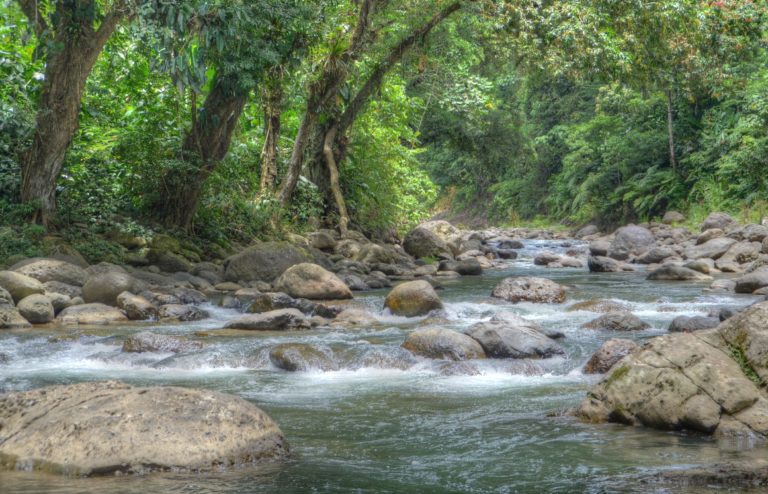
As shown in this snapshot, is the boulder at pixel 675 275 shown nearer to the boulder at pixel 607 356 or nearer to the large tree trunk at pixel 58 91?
the boulder at pixel 607 356

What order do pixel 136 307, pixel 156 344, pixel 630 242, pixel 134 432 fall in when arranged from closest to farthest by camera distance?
pixel 134 432 < pixel 156 344 < pixel 136 307 < pixel 630 242

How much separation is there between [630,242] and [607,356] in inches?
576

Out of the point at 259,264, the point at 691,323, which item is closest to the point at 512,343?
the point at 691,323

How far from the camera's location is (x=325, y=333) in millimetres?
9461

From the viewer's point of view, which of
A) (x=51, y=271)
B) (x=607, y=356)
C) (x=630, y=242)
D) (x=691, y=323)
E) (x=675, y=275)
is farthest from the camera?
(x=630, y=242)

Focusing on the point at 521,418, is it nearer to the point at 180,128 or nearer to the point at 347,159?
the point at 180,128

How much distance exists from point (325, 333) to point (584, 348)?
9.42 feet

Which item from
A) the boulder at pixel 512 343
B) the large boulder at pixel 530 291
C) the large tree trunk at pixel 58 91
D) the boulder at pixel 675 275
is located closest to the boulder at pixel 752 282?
the boulder at pixel 675 275

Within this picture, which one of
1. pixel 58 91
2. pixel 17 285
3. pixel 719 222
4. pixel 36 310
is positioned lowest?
pixel 36 310

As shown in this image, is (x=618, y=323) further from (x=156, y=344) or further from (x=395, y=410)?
(x=156, y=344)

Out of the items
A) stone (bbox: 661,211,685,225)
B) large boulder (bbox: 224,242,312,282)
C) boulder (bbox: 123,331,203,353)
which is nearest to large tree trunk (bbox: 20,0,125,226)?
large boulder (bbox: 224,242,312,282)

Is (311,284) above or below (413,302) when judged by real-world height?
above

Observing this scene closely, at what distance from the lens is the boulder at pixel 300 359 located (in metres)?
7.67

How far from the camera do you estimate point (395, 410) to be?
5.96 metres
